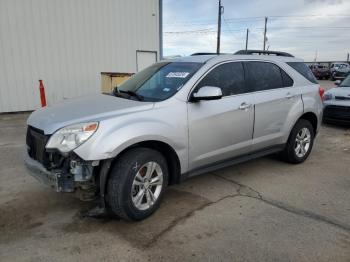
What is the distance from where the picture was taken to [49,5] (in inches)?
435

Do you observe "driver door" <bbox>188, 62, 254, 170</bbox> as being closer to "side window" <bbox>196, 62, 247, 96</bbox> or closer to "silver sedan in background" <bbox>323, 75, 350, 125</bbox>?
"side window" <bbox>196, 62, 247, 96</bbox>

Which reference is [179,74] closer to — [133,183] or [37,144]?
[133,183]

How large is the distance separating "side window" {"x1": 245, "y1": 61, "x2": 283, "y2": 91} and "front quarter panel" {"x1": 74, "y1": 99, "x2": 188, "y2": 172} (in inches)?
55.1

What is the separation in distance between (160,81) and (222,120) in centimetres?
95

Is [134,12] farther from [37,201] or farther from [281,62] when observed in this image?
[37,201]

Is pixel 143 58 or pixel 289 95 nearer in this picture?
pixel 289 95

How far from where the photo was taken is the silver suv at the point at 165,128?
3145 mm

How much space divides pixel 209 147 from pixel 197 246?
1344 millimetres

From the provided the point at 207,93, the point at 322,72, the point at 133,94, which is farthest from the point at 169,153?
the point at 322,72

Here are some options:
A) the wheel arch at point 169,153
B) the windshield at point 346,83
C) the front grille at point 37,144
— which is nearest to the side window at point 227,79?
the wheel arch at point 169,153

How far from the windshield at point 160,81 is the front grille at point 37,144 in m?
1.16

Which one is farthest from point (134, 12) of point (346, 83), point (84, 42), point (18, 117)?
point (346, 83)

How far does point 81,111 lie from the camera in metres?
3.51

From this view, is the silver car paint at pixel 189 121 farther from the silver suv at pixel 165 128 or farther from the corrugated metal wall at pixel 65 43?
the corrugated metal wall at pixel 65 43
